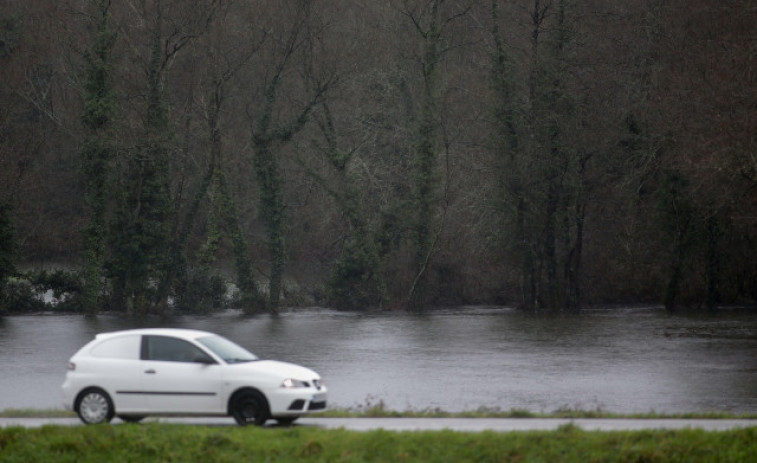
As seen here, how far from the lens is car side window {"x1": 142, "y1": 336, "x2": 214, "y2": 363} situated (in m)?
18.0

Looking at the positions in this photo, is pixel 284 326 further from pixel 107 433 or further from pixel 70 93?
pixel 107 433

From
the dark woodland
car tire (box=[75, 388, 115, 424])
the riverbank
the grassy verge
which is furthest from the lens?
the dark woodland

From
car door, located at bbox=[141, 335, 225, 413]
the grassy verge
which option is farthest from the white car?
the grassy verge

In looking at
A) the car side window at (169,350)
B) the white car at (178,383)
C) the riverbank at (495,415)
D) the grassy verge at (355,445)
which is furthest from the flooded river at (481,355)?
the grassy verge at (355,445)

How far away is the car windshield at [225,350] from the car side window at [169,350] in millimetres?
232

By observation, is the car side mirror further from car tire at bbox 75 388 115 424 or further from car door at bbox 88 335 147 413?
car tire at bbox 75 388 115 424

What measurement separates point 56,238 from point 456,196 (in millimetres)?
22661

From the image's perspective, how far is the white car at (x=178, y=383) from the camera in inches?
691

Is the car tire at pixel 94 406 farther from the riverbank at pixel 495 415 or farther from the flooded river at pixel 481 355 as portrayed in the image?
the flooded river at pixel 481 355

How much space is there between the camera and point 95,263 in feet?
183

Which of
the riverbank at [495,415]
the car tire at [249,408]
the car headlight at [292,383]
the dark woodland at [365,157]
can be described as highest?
the dark woodland at [365,157]

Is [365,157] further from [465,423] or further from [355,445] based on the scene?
[355,445]

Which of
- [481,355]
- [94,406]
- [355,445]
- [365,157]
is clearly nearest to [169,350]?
[94,406]

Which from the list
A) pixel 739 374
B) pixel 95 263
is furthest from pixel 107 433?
pixel 95 263
